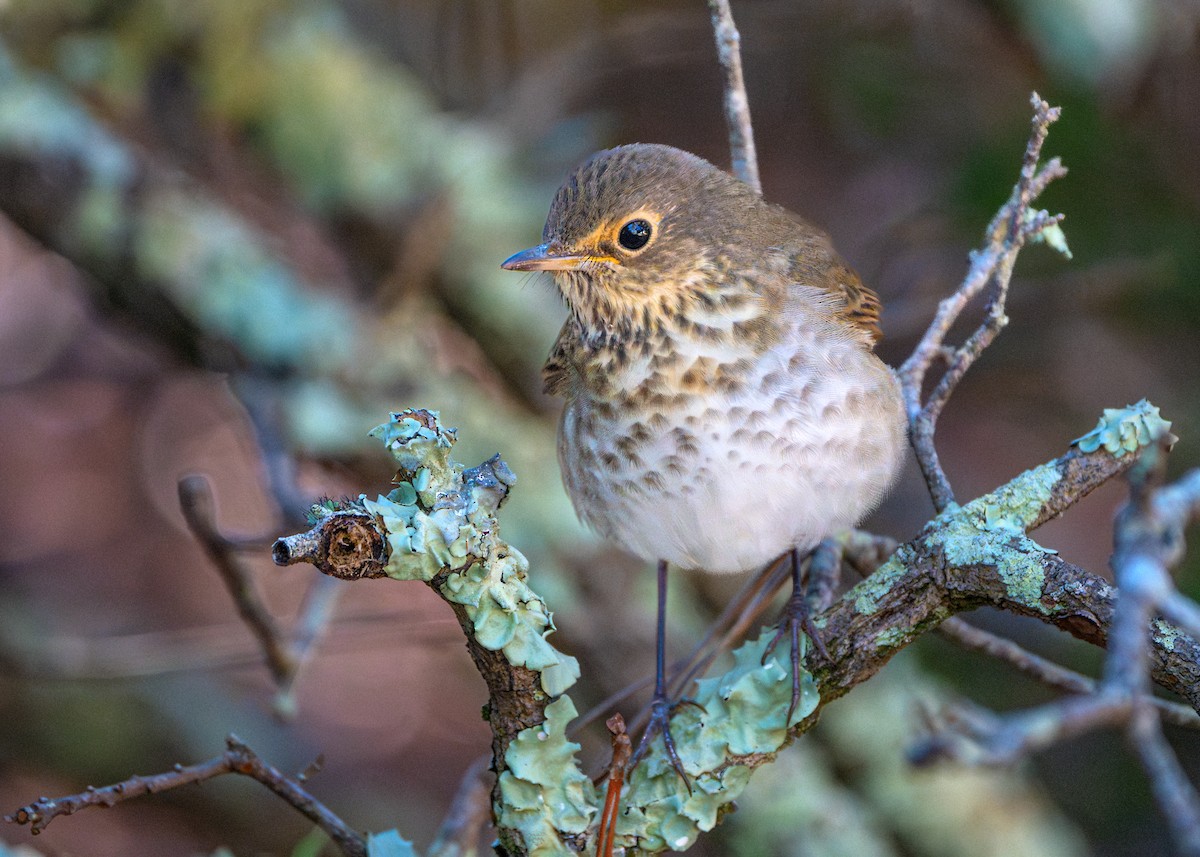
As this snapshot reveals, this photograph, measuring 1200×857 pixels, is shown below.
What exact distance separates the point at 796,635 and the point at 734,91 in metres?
0.97

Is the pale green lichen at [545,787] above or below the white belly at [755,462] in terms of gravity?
below

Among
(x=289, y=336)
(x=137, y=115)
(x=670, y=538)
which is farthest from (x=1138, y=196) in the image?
(x=137, y=115)

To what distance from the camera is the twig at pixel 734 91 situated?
2.09m

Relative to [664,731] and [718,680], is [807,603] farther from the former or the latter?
[664,731]

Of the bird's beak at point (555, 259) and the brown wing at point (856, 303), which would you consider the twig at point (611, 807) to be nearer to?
the bird's beak at point (555, 259)

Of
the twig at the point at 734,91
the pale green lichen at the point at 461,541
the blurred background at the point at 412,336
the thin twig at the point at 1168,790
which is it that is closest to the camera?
the thin twig at the point at 1168,790

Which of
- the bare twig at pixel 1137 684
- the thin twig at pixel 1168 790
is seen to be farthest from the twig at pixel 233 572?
the thin twig at pixel 1168 790

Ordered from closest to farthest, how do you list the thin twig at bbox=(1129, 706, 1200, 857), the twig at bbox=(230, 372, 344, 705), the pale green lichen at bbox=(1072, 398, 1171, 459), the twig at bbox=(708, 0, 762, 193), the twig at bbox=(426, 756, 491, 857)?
the thin twig at bbox=(1129, 706, 1200, 857)
the pale green lichen at bbox=(1072, 398, 1171, 459)
the twig at bbox=(426, 756, 491, 857)
the twig at bbox=(708, 0, 762, 193)
the twig at bbox=(230, 372, 344, 705)

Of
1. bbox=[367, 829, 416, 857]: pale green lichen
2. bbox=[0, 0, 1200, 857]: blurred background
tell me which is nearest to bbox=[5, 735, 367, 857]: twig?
bbox=[367, 829, 416, 857]: pale green lichen

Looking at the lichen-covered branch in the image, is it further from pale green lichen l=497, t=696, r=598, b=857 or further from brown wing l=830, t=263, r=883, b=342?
brown wing l=830, t=263, r=883, b=342

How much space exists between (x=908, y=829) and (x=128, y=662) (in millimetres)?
2130

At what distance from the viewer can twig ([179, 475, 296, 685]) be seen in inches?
90.6

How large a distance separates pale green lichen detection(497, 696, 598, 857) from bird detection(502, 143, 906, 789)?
27 centimetres

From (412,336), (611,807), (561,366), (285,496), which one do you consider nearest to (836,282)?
(561,366)
